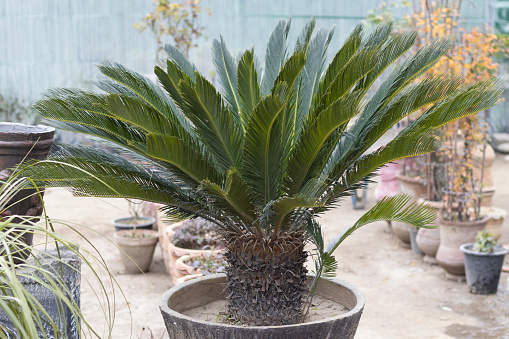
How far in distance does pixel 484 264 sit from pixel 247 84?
3754 mm

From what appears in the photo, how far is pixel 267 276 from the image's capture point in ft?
10.5

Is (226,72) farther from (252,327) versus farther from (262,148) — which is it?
(252,327)

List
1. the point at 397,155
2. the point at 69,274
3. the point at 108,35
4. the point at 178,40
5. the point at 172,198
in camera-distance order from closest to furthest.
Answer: the point at 69,274 → the point at 397,155 → the point at 172,198 → the point at 178,40 → the point at 108,35

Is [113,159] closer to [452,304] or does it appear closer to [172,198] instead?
[172,198]

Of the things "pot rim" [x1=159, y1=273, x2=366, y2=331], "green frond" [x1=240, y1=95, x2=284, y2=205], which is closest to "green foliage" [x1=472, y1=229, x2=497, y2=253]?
"pot rim" [x1=159, y1=273, x2=366, y2=331]

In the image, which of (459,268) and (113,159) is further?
(459,268)

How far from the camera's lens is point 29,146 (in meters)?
2.80

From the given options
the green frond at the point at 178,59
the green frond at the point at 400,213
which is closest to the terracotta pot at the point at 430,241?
the green frond at the point at 400,213

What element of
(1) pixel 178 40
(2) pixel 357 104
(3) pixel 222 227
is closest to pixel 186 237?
(3) pixel 222 227

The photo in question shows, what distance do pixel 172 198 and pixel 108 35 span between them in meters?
11.0

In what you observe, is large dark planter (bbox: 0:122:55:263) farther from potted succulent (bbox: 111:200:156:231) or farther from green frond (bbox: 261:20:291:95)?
potted succulent (bbox: 111:200:156:231)

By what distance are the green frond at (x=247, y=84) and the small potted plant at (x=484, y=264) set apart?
3.53 meters

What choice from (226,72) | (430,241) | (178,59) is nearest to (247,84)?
(226,72)

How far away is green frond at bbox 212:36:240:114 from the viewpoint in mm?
3762
